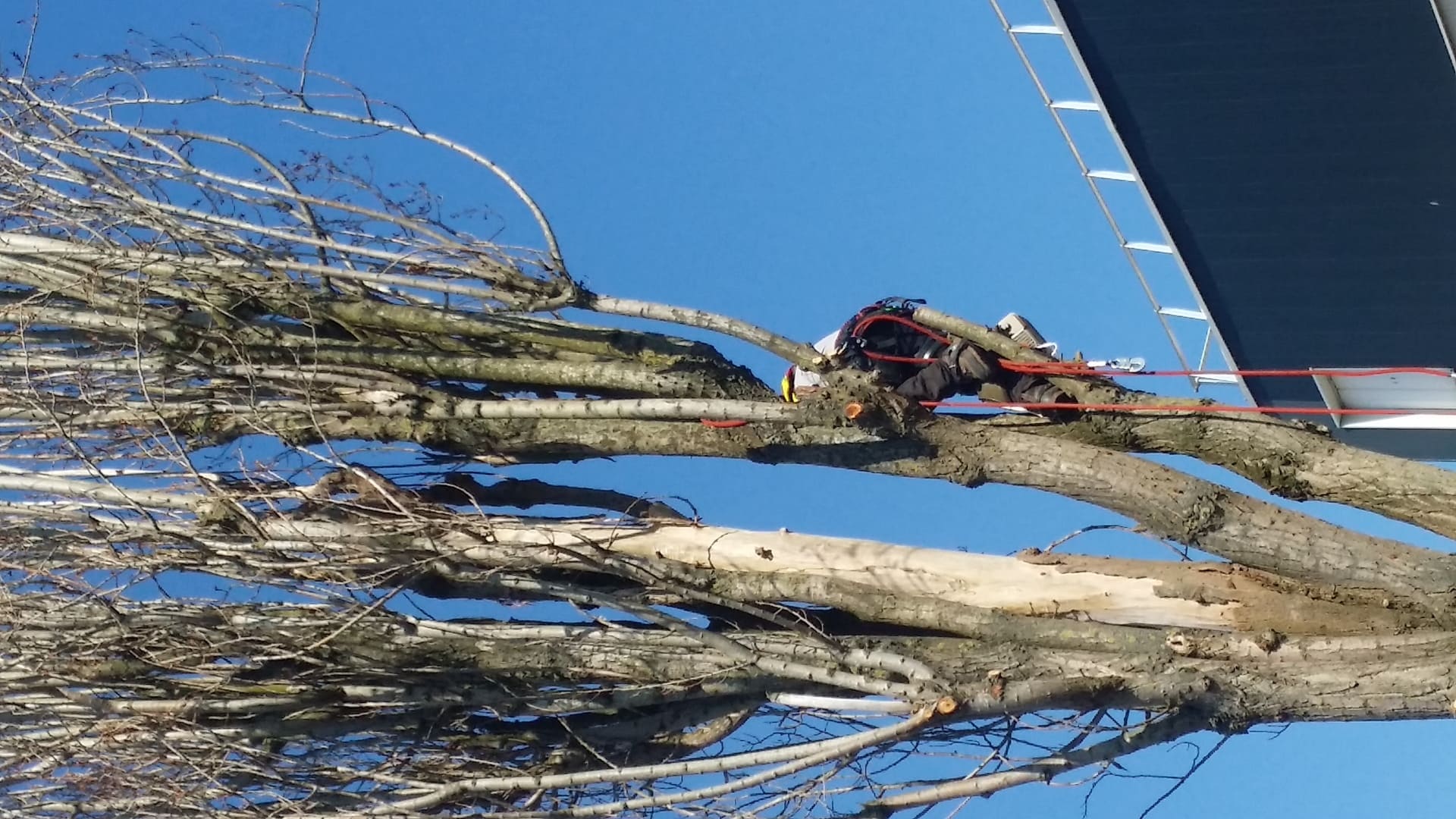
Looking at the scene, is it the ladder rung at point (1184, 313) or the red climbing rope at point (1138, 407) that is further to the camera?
the ladder rung at point (1184, 313)

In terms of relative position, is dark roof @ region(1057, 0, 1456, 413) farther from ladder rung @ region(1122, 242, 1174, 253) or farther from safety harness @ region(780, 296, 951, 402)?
safety harness @ region(780, 296, 951, 402)

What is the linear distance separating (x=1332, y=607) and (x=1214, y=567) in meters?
0.45

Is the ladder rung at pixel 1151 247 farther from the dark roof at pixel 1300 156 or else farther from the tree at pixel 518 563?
the tree at pixel 518 563

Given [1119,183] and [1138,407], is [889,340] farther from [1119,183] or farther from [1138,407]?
[1119,183]

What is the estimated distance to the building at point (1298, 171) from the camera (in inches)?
422

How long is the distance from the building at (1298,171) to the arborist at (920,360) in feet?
18.8

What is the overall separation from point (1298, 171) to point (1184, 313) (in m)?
1.91

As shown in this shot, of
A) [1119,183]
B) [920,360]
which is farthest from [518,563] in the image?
[1119,183]

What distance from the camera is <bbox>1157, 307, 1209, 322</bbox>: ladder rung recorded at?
13.2 meters

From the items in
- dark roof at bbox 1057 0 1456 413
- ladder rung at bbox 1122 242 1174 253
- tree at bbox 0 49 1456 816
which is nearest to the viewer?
tree at bbox 0 49 1456 816

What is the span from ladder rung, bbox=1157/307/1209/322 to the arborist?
7693mm

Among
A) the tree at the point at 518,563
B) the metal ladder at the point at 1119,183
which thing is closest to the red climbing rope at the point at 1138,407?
the tree at the point at 518,563

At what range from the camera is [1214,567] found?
524cm

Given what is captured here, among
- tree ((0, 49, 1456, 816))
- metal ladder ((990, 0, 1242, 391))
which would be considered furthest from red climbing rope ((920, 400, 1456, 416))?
metal ladder ((990, 0, 1242, 391))
